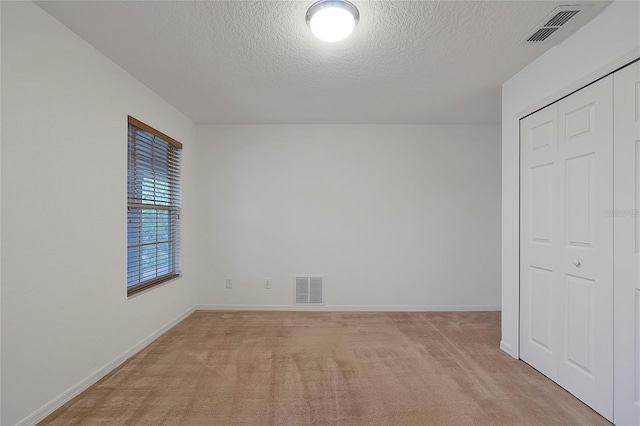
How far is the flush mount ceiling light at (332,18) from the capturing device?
67.8 inches

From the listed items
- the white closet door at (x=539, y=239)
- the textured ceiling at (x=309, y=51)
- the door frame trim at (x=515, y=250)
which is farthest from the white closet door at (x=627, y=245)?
the door frame trim at (x=515, y=250)

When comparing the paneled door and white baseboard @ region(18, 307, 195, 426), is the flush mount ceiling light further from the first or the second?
white baseboard @ region(18, 307, 195, 426)

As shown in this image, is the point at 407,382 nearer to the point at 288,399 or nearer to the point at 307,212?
the point at 288,399

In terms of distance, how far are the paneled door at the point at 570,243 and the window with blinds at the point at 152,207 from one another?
11.7 feet

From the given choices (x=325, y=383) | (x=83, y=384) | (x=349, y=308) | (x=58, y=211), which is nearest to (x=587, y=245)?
(x=325, y=383)

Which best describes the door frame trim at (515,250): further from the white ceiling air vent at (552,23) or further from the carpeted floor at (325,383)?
the white ceiling air vent at (552,23)

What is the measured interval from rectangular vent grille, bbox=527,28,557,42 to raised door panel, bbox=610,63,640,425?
1.68 ft

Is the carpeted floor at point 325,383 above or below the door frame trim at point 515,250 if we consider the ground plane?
below

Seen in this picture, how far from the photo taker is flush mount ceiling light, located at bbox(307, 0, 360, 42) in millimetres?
1723

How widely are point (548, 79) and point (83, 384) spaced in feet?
13.7

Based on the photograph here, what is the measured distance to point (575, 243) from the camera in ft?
6.81

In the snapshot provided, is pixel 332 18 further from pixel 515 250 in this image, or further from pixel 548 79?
pixel 515 250

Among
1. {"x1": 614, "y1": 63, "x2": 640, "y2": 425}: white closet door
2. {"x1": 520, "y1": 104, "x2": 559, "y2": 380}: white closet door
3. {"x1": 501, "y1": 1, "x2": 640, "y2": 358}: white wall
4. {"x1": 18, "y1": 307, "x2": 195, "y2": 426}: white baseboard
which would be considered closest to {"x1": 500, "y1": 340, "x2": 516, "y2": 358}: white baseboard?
{"x1": 501, "y1": 1, "x2": 640, "y2": 358}: white wall

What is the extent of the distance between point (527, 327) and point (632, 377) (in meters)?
0.85
